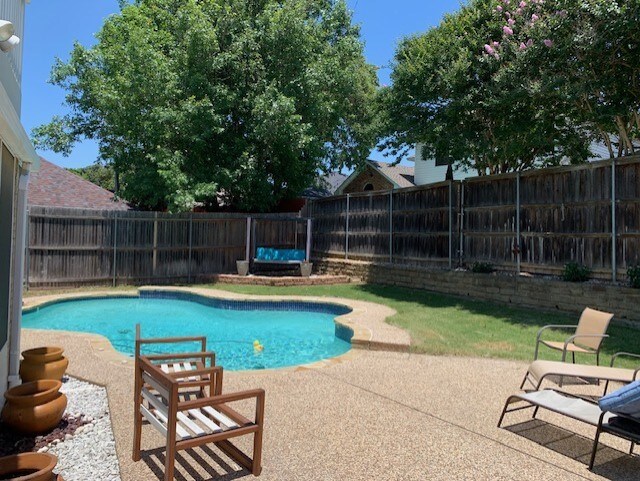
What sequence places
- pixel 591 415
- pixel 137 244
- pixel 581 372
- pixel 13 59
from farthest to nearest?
pixel 137 244 → pixel 13 59 → pixel 581 372 → pixel 591 415

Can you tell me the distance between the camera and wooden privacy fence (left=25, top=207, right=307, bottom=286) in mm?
13250

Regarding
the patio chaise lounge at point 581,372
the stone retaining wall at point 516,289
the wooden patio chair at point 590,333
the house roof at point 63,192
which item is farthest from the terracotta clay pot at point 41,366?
the house roof at point 63,192

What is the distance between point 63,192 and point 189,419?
16.7 metres

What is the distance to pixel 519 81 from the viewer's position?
35.1ft

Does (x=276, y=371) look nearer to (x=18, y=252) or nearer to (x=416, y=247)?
(x=18, y=252)

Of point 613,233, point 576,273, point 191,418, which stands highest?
point 613,233

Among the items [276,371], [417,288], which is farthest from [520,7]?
[276,371]

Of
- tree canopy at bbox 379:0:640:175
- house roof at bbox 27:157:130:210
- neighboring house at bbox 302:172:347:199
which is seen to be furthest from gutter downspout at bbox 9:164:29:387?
neighboring house at bbox 302:172:347:199

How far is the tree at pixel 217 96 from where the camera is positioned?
14.9 meters

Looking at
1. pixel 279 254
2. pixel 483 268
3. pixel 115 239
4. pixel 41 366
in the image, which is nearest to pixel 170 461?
pixel 41 366

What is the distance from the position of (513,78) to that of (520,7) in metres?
1.77

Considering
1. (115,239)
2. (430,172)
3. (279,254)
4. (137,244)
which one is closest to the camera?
(115,239)

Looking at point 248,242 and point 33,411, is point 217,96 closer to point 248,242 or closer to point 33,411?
point 248,242

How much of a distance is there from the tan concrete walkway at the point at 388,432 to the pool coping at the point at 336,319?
0.50 m
